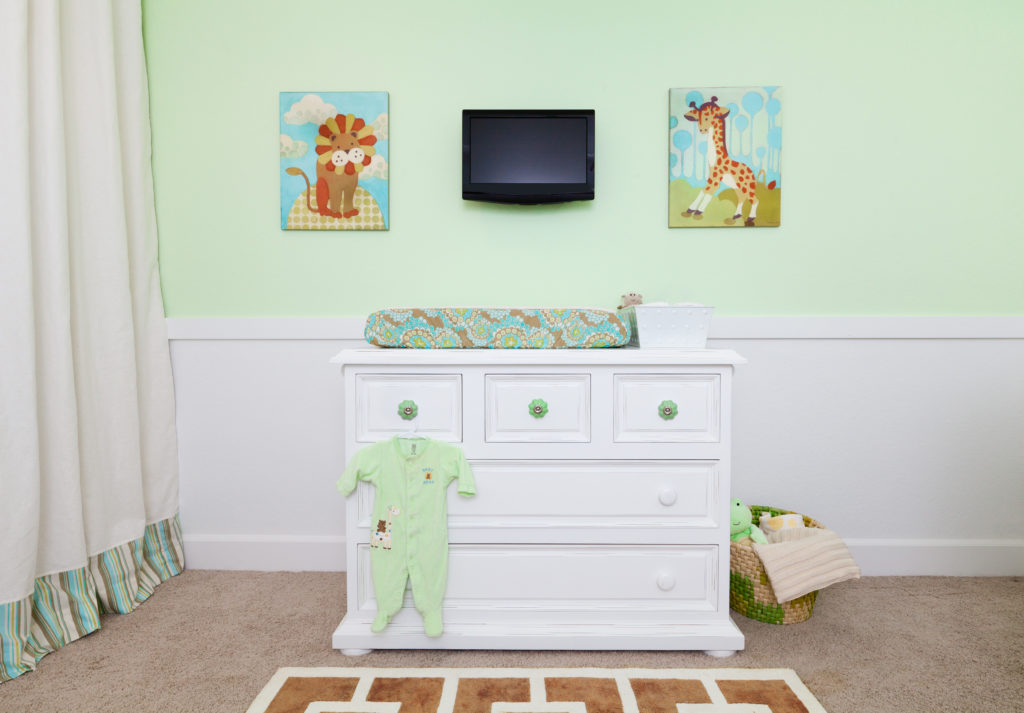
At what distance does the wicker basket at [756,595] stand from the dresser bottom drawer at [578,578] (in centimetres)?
21

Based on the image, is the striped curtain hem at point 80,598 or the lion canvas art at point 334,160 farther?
the lion canvas art at point 334,160

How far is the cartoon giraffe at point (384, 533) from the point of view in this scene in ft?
5.37

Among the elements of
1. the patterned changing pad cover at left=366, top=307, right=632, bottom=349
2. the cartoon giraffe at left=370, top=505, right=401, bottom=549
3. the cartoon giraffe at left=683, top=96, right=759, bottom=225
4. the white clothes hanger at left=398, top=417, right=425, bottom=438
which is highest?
the cartoon giraffe at left=683, top=96, right=759, bottom=225

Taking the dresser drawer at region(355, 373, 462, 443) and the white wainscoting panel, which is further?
the white wainscoting panel

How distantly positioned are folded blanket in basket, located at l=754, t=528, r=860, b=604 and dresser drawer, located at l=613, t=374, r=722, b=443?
0.44m

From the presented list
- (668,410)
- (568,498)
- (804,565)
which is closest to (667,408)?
(668,410)

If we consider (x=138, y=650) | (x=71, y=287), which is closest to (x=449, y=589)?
(x=138, y=650)

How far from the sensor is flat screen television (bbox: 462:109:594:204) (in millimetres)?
2104

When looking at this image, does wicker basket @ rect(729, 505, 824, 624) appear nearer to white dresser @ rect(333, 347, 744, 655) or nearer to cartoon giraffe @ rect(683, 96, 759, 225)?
white dresser @ rect(333, 347, 744, 655)

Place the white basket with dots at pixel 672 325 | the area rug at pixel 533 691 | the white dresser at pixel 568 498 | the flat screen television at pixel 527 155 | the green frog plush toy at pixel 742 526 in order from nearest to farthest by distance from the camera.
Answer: the area rug at pixel 533 691, the white dresser at pixel 568 498, the white basket with dots at pixel 672 325, the green frog plush toy at pixel 742 526, the flat screen television at pixel 527 155

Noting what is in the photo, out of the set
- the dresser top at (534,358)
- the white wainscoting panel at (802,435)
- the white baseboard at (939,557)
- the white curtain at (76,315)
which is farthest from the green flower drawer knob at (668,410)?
the white curtain at (76,315)

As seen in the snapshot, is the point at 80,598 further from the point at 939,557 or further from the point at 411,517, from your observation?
the point at 939,557

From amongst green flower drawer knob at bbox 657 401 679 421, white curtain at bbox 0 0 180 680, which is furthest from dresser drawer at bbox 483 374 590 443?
white curtain at bbox 0 0 180 680

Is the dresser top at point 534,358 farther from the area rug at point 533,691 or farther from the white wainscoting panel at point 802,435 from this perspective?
the area rug at point 533,691
